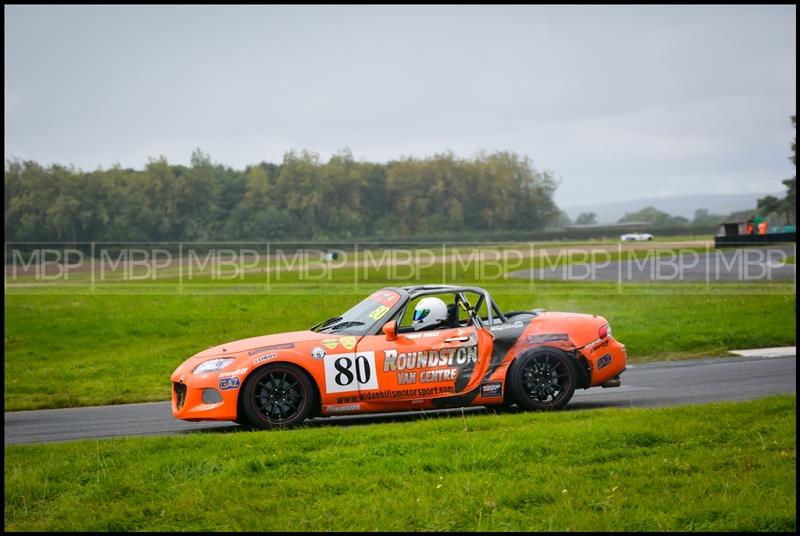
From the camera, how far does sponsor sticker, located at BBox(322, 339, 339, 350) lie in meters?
9.91

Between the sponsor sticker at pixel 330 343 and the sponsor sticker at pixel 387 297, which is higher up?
the sponsor sticker at pixel 387 297

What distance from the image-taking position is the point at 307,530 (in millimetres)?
5621

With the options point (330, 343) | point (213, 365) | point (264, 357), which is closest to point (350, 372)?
point (330, 343)

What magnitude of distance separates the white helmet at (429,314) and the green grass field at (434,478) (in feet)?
4.79

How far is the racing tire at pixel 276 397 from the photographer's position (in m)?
9.55

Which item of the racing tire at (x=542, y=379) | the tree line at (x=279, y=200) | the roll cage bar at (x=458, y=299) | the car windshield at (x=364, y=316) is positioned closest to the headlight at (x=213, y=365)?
the car windshield at (x=364, y=316)

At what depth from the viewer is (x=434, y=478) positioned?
6.80 meters

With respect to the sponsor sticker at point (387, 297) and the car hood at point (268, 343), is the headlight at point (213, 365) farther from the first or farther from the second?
the sponsor sticker at point (387, 297)

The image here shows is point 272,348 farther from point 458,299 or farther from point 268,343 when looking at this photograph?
point 458,299

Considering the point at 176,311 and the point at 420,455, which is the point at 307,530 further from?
the point at 176,311

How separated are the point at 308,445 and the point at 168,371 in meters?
8.99

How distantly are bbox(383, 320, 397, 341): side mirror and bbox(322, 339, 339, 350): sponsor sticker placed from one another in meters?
0.54

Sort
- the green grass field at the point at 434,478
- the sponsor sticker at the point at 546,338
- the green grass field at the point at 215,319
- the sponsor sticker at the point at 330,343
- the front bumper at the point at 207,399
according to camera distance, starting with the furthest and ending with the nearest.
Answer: the green grass field at the point at 215,319 → the sponsor sticker at the point at 546,338 → the sponsor sticker at the point at 330,343 → the front bumper at the point at 207,399 → the green grass field at the point at 434,478

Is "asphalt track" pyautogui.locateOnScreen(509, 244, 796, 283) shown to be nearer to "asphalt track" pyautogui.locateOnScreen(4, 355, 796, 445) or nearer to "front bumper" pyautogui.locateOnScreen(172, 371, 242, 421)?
"asphalt track" pyautogui.locateOnScreen(4, 355, 796, 445)
